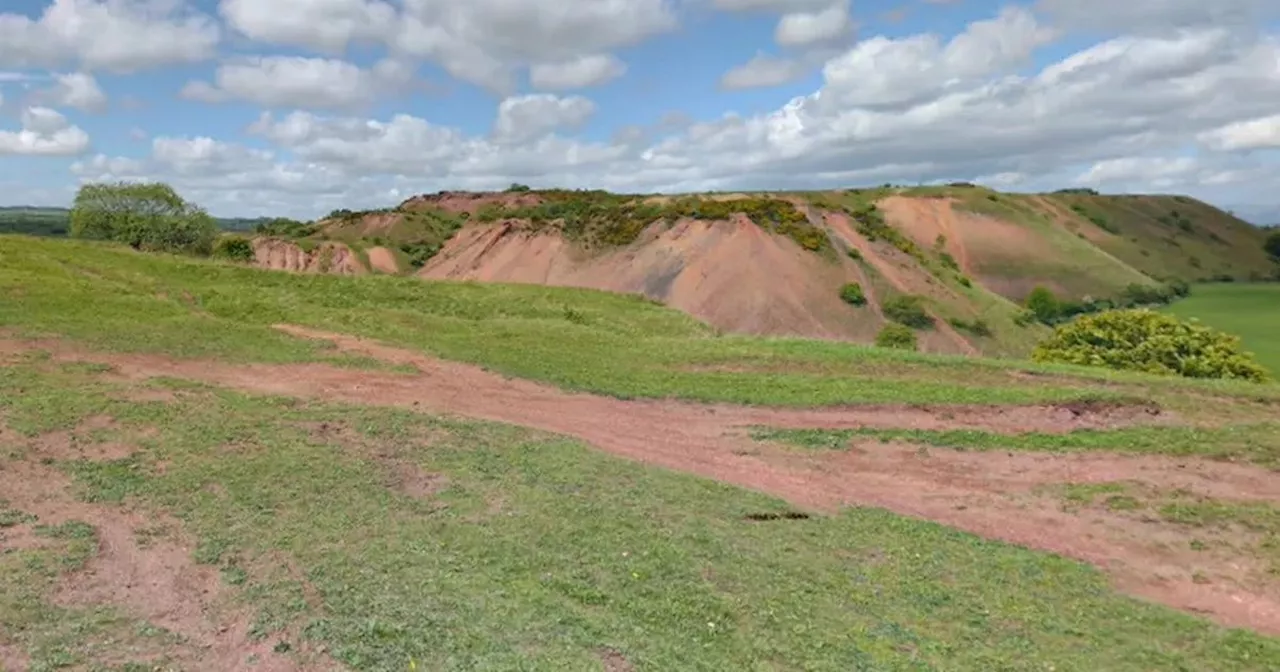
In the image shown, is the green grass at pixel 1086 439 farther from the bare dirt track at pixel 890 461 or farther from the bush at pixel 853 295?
the bush at pixel 853 295

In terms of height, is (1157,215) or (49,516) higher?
(1157,215)

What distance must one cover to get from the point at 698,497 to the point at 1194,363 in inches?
788

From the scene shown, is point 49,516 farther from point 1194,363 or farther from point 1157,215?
point 1157,215

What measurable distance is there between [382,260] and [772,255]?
3805 centimetres

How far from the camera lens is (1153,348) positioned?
84.2 ft

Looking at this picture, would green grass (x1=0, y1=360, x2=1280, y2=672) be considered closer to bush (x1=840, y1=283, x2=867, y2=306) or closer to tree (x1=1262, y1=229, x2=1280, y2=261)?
bush (x1=840, y1=283, x2=867, y2=306)

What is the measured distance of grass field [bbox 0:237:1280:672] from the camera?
697 centimetres

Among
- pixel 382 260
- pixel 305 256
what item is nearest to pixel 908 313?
pixel 382 260

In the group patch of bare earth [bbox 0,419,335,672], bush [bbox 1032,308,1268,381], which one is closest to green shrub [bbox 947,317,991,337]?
bush [bbox 1032,308,1268,381]

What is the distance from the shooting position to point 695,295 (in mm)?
51219

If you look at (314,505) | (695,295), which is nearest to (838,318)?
(695,295)

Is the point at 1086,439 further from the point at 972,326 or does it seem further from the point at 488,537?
the point at 972,326

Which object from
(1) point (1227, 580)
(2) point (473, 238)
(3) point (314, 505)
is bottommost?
(1) point (1227, 580)

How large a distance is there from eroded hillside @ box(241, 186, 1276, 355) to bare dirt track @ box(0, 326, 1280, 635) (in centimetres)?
3053
